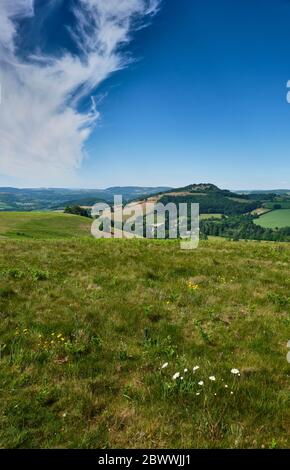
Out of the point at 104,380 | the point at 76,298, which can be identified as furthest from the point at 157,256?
the point at 104,380

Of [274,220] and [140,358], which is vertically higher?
[140,358]

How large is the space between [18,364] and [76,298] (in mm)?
3980

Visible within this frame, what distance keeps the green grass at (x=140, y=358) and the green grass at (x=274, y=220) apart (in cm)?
→ 13842

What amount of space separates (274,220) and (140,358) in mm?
166775

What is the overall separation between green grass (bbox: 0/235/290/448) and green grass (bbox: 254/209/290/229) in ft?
454

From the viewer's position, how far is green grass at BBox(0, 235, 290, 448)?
16.0ft

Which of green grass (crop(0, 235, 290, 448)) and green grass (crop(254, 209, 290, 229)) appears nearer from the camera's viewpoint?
green grass (crop(0, 235, 290, 448))

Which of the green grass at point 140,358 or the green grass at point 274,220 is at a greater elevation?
the green grass at point 140,358

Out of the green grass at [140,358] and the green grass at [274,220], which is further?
the green grass at [274,220]

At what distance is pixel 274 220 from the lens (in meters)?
160

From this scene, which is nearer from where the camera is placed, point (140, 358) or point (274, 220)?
point (140, 358)

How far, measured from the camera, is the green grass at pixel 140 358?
16.0 ft

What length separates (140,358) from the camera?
692 centimetres

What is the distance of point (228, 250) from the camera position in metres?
20.4
